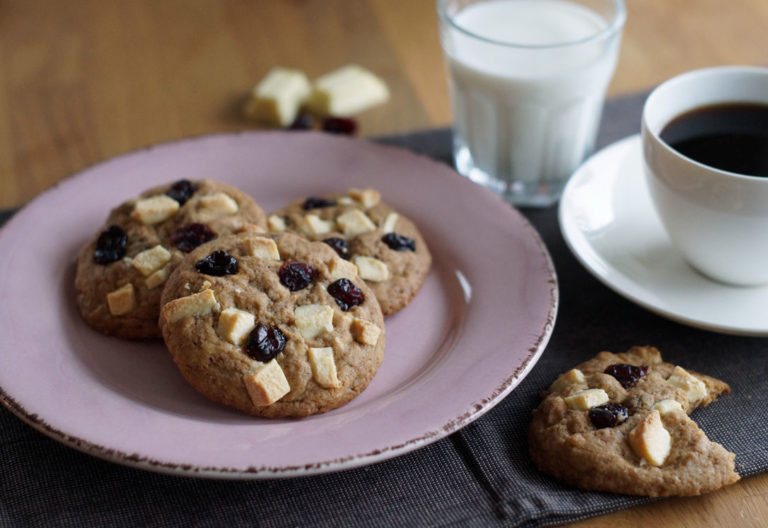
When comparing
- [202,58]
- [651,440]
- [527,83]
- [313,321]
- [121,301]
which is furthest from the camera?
[202,58]

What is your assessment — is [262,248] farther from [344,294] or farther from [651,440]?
[651,440]

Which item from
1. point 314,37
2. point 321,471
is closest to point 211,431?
point 321,471

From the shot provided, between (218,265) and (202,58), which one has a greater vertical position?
(218,265)

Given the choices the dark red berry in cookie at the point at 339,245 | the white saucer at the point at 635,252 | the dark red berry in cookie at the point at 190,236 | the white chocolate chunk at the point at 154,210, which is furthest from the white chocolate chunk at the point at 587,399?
the white chocolate chunk at the point at 154,210

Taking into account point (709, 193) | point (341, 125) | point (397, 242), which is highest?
point (709, 193)

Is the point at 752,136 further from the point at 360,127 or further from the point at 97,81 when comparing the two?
the point at 97,81

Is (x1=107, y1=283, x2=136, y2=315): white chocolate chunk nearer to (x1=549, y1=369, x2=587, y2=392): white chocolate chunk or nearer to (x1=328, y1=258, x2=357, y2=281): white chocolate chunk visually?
(x1=328, y1=258, x2=357, y2=281): white chocolate chunk

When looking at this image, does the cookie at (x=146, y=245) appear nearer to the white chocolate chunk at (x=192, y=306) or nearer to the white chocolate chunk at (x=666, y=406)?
the white chocolate chunk at (x=192, y=306)

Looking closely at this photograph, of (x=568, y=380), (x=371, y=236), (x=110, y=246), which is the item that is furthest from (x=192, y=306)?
(x=568, y=380)

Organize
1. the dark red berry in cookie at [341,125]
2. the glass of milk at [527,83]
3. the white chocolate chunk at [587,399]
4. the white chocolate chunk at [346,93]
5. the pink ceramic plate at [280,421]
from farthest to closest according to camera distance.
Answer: the white chocolate chunk at [346,93]
the dark red berry in cookie at [341,125]
the glass of milk at [527,83]
the white chocolate chunk at [587,399]
the pink ceramic plate at [280,421]
